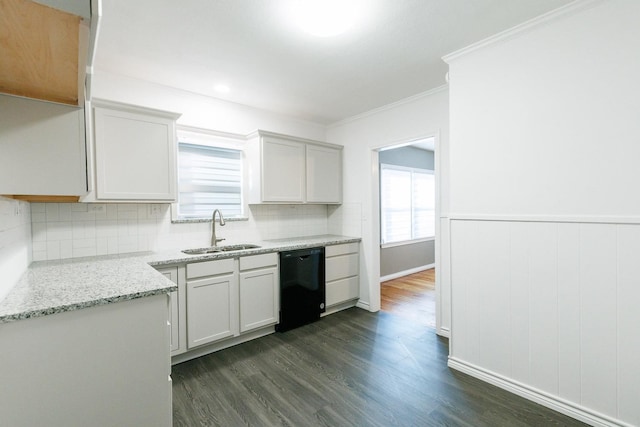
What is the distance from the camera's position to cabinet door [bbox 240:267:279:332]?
2.82 meters

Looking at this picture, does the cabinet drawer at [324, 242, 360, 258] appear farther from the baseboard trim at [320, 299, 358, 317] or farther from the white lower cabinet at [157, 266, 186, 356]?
the white lower cabinet at [157, 266, 186, 356]

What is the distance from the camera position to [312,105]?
3459 mm

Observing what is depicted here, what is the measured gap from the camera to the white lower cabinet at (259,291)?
9.23 ft

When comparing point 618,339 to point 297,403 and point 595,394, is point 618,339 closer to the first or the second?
point 595,394

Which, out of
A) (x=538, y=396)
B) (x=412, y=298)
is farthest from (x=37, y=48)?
(x=412, y=298)

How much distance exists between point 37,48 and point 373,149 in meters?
3.25

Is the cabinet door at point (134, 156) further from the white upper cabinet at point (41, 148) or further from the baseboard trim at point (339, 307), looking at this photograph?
the baseboard trim at point (339, 307)

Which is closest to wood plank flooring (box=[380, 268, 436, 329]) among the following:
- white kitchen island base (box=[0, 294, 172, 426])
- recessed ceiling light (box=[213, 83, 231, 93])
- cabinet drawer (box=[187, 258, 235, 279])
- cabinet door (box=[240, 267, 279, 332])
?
cabinet door (box=[240, 267, 279, 332])

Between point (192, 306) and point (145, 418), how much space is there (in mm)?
1073

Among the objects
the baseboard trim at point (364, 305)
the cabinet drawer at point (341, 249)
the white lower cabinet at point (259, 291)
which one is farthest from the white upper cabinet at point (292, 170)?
the baseboard trim at point (364, 305)

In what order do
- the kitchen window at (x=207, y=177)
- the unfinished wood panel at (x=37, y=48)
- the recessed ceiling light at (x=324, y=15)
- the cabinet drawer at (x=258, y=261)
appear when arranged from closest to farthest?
the unfinished wood panel at (x=37, y=48) < the recessed ceiling light at (x=324, y=15) < the cabinet drawer at (x=258, y=261) < the kitchen window at (x=207, y=177)

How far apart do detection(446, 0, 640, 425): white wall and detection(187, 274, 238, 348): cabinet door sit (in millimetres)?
1890

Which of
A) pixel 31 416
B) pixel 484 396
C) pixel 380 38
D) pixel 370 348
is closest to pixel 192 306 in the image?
pixel 31 416

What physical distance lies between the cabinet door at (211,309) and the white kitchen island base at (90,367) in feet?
3.27
